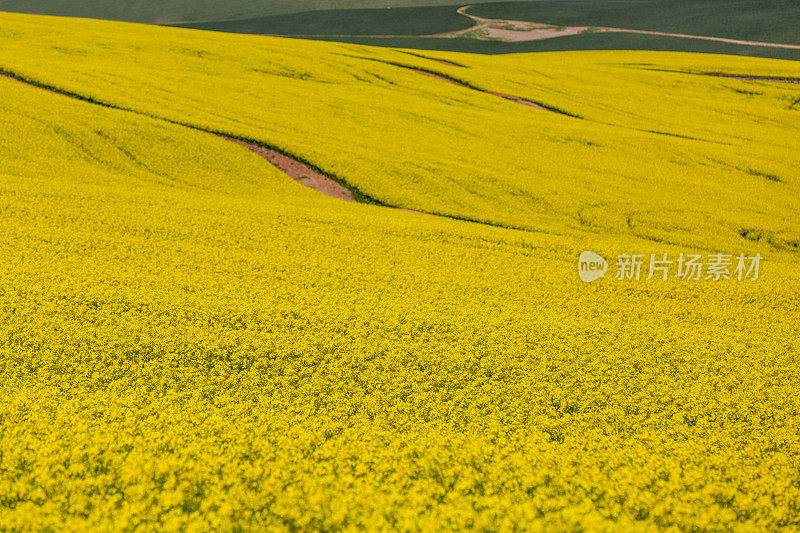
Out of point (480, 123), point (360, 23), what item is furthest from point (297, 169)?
point (360, 23)

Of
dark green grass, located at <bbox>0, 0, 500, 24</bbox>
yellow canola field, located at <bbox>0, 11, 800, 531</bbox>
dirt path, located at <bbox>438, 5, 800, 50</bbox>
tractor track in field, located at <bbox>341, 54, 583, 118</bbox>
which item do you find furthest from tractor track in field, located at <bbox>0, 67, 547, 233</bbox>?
dark green grass, located at <bbox>0, 0, 500, 24</bbox>

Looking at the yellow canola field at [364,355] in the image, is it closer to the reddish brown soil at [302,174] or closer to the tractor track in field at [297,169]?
the tractor track in field at [297,169]

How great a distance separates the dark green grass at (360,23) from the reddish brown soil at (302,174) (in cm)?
5588

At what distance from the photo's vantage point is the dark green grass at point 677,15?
5850 cm

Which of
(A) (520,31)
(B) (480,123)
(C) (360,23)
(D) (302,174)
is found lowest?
(D) (302,174)

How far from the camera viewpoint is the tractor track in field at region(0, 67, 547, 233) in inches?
658

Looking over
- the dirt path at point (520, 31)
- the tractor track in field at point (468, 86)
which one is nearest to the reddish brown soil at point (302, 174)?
the tractor track in field at point (468, 86)

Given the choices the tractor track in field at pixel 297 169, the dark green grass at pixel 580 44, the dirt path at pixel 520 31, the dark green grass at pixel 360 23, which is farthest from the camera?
the dark green grass at pixel 360 23

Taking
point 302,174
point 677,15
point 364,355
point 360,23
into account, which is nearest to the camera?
point 364,355

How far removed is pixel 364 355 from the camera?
→ 6.41 m

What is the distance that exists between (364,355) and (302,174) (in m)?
13.7

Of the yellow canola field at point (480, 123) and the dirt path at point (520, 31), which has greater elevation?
the dirt path at point (520, 31)

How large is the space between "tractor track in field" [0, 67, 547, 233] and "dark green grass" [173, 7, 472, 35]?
53.5 meters

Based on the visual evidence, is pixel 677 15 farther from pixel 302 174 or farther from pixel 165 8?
pixel 165 8
